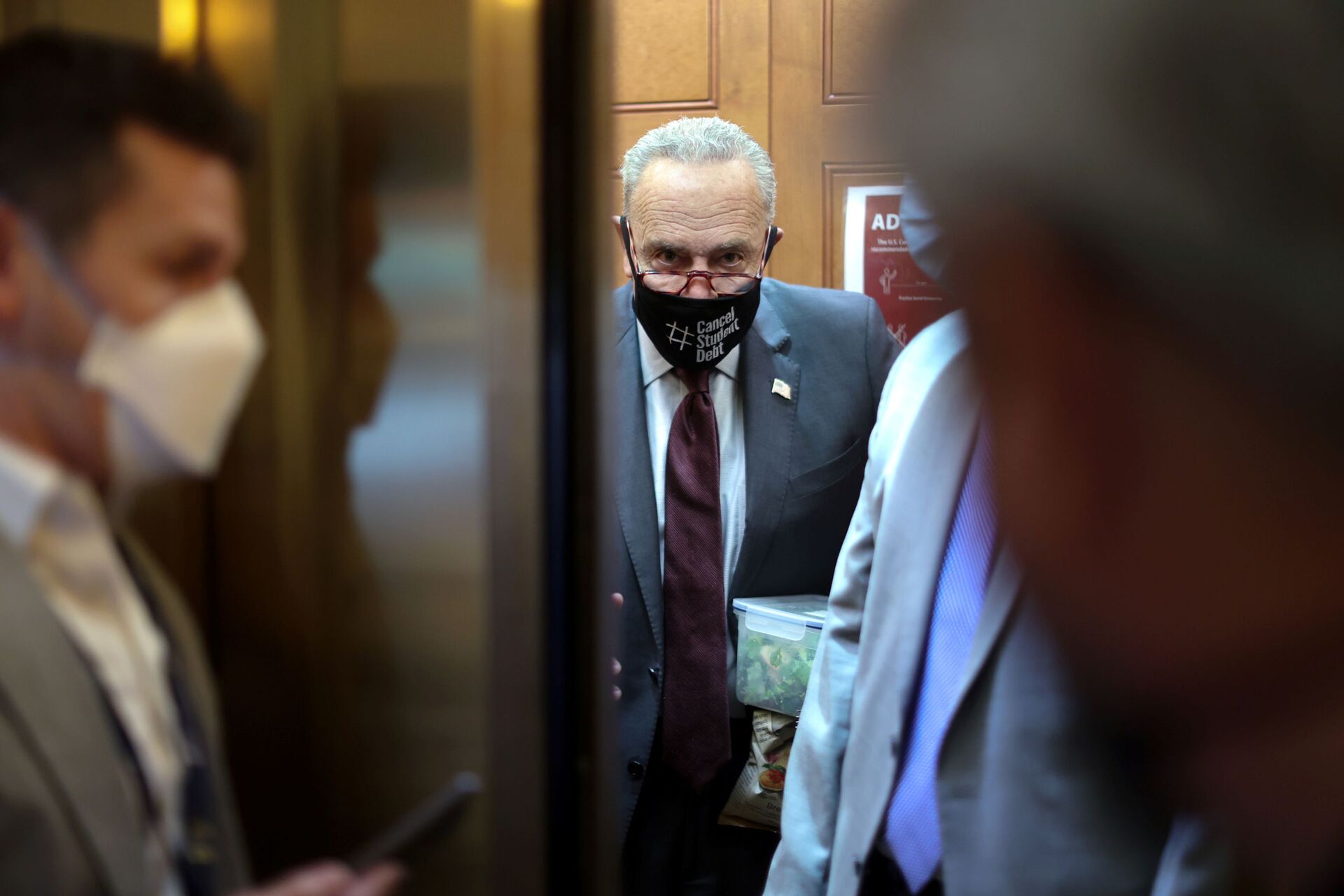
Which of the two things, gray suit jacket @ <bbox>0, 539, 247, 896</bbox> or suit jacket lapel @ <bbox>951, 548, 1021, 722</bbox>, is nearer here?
gray suit jacket @ <bbox>0, 539, 247, 896</bbox>

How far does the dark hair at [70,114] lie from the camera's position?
40 centimetres

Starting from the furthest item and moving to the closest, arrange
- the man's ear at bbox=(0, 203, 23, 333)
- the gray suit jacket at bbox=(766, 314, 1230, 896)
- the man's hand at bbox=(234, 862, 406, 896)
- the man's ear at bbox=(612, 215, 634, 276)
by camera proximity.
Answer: the man's ear at bbox=(612, 215, 634, 276) → the gray suit jacket at bbox=(766, 314, 1230, 896) → the man's hand at bbox=(234, 862, 406, 896) → the man's ear at bbox=(0, 203, 23, 333)

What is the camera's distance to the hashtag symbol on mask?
5.36 ft

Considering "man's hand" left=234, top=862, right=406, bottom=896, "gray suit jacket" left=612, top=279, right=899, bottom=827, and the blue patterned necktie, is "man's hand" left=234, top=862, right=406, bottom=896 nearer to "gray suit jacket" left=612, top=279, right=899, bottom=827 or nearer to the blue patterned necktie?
the blue patterned necktie

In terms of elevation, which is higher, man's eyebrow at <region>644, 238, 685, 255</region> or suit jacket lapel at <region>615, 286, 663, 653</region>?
man's eyebrow at <region>644, 238, 685, 255</region>

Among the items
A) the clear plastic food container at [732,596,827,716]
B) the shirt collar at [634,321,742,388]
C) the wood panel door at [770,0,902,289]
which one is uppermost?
the wood panel door at [770,0,902,289]

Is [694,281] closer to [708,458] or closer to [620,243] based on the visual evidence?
[708,458]

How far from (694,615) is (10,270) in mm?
1242

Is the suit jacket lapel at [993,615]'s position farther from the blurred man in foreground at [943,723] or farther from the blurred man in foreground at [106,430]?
the blurred man in foreground at [106,430]

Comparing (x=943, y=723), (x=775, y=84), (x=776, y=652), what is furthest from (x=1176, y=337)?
(x=775, y=84)

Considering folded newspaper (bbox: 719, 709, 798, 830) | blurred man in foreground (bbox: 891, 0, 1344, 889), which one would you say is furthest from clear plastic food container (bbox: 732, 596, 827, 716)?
Result: blurred man in foreground (bbox: 891, 0, 1344, 889)

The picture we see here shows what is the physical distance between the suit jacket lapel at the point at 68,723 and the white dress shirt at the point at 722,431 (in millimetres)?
1175

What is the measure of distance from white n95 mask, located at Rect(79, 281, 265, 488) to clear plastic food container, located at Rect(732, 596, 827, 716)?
42.1 inches

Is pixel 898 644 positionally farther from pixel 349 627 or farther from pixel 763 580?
pixel 349 627
